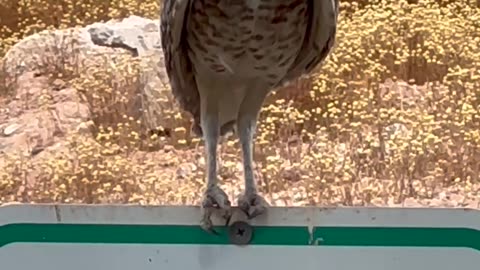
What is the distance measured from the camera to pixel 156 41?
551 cm

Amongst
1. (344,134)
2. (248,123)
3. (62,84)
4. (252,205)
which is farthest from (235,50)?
(62,84)

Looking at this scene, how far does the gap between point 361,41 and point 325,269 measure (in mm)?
3987

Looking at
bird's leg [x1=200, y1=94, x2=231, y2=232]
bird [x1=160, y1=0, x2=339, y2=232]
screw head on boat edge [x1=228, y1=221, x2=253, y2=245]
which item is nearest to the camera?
screw head on boat edge [x1=228, y1=221, x2=253, y2=245]

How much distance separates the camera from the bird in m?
2.35

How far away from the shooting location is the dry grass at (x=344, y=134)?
4.18 meters

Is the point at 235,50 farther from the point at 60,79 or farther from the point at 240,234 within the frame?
the point at 60,79

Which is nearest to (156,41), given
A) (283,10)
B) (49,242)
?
(283,10)

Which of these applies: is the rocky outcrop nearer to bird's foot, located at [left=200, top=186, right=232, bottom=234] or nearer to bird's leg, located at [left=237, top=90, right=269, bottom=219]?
bird's leg, located at [left=237, top=90, right=269, bottom=219]

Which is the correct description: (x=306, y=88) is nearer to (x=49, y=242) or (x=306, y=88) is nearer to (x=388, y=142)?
(x=388, y=142)

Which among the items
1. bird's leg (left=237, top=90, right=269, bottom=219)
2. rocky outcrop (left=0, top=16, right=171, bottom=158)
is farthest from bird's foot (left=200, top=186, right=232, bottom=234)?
rocky outcrop (left=0, top=16, right=171, bottom=158)

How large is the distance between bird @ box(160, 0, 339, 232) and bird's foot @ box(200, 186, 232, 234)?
1.4 inches

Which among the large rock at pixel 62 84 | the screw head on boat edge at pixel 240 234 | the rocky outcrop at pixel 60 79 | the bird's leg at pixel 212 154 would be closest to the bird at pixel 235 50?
the bird's leg at pixel 212 154

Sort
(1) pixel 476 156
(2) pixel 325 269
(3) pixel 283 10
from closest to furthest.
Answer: (2) pixel 325 269 < (3) pixel 283 10 < (1) pixel 476 156

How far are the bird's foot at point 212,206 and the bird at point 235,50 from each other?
Answer: 0.04m
